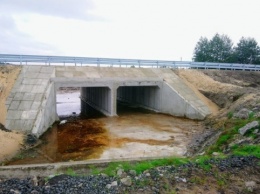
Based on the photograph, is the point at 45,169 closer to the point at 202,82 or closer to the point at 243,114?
the point at 243,114

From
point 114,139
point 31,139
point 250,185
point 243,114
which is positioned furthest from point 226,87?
point 250,185

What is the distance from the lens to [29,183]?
7734 millimetres

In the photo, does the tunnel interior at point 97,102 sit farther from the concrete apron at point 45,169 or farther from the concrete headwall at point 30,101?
the concrete apron at point 45,169

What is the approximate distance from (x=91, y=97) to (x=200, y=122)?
1499 cm

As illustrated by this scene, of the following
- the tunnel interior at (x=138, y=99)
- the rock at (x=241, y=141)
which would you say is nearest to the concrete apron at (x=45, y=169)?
the rock at (x=241, y=141)

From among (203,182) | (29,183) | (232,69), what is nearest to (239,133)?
(203,182)

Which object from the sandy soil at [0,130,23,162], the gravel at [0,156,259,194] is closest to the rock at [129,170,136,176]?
the gravel at [0,156,259,194]

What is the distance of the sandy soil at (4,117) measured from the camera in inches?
563

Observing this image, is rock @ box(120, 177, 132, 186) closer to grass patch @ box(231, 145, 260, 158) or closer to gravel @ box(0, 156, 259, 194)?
gravel @ box(0, 156, 259, 194)

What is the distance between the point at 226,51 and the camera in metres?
45.9

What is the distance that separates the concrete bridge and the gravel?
387 inches

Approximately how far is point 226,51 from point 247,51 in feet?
11.4

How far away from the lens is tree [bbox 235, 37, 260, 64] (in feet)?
145

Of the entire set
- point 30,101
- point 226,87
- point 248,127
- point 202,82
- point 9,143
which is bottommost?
point 9,143
